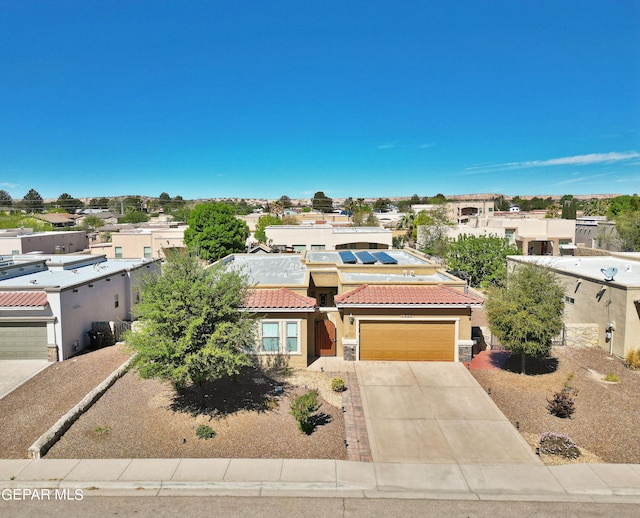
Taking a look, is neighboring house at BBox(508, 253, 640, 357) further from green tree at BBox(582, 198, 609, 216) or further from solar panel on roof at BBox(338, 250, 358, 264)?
green tree at BBox(582, 198, 609, 216)

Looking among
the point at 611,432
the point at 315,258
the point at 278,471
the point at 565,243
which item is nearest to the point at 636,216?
the point at 565,243

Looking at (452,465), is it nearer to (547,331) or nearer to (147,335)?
(547,331)

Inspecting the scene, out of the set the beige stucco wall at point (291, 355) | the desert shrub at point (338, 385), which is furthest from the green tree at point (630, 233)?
the desert shrub at point (338, 385)

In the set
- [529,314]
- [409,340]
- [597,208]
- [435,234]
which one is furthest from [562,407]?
[597,208]

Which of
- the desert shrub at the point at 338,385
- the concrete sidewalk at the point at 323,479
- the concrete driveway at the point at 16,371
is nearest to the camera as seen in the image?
the concrete sidewalk at the point at 323,479

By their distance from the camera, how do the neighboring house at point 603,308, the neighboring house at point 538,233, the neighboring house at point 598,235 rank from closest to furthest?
the neighboring house at point 603,308 < the neighboring house at point 598,235 < the neighboring house at point 538,233

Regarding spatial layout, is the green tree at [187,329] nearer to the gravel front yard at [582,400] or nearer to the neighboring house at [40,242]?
the gravel front yard at [582,400]
